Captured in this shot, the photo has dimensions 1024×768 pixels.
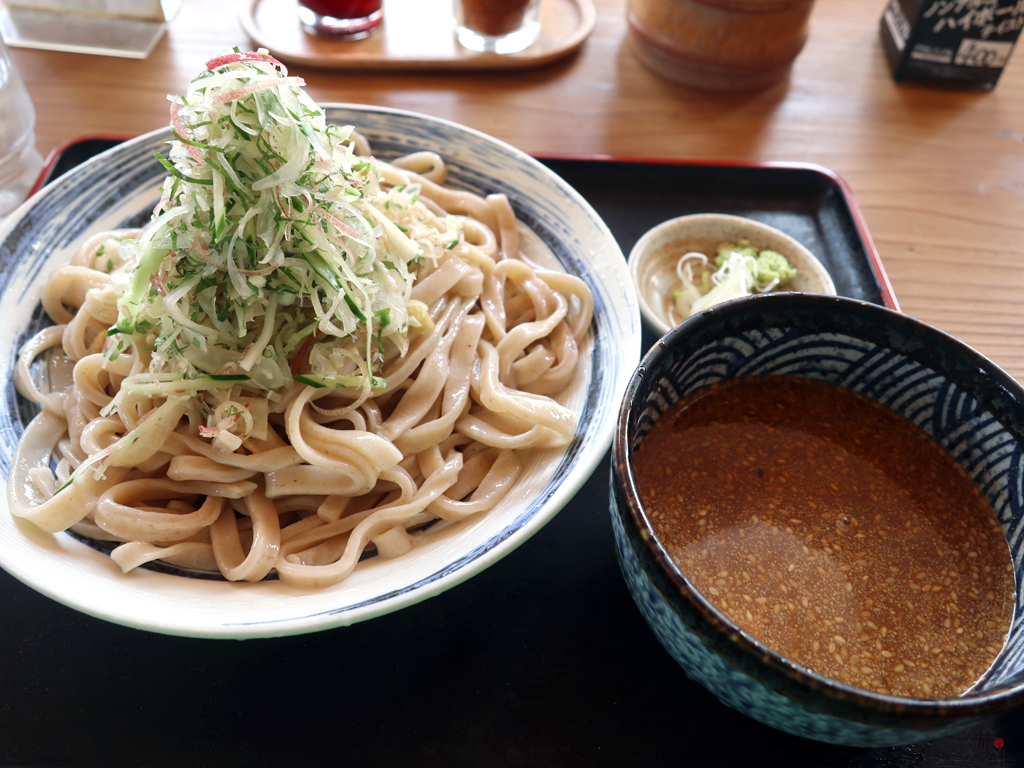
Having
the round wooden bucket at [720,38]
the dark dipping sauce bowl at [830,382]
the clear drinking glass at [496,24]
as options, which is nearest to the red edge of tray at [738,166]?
the round wooden bucket at [720,38]

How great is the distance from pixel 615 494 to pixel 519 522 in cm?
26

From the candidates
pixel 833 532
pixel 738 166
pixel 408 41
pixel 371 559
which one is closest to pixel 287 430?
pixel 371 559

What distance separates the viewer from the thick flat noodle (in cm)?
134

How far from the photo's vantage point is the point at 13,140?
2205mm

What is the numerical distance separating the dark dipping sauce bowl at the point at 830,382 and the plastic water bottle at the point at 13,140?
2.23m

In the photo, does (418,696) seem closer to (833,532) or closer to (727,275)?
(833,532)

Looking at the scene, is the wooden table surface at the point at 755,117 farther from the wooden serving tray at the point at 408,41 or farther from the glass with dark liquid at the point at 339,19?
the glass with dark liquid at the point at 339,19

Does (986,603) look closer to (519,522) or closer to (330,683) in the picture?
(519,522)

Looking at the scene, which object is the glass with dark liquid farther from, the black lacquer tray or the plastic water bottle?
the black lacquer tray

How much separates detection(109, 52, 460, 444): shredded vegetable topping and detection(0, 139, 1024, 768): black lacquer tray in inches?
19.4

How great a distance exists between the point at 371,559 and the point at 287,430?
324mm

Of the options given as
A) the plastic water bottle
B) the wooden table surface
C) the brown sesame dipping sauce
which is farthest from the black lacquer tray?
the wooden table surface

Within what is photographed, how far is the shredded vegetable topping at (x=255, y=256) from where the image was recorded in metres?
1.28

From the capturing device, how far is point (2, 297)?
1.61m
